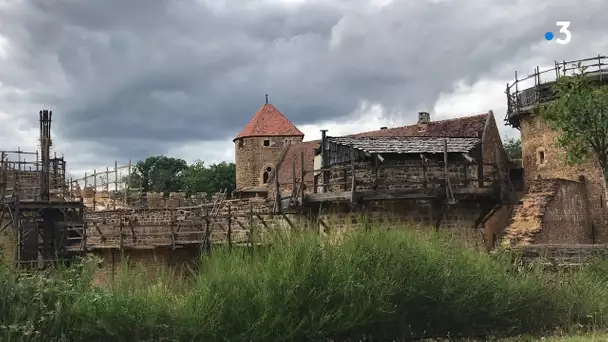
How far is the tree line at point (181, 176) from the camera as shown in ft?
230

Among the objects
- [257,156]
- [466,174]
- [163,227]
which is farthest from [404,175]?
[257,156]

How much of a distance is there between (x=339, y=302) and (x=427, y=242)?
2.47 metres

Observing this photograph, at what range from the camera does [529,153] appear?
27.6m

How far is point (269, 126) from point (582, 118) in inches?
1156

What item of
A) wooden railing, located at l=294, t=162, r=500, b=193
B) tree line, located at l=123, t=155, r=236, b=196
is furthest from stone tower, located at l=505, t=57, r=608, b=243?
tree line, located at l=123, t=155, r=236, b=196

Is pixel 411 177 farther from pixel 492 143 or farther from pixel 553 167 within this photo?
pixel 492 143

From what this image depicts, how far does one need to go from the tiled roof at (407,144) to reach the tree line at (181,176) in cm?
4763

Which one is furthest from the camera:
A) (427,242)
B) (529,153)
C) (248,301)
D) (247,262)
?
(529,153)

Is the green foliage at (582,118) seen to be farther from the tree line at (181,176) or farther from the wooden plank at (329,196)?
the tree line at (181,176)

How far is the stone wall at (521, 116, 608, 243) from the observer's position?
25.1 metres

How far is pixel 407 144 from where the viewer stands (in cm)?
1767

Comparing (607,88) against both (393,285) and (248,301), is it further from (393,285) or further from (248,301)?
(248,301)

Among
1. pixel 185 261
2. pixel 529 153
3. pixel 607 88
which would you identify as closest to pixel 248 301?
pixel 185 261

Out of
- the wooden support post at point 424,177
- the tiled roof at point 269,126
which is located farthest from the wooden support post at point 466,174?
the tiled roof at point 269,126
